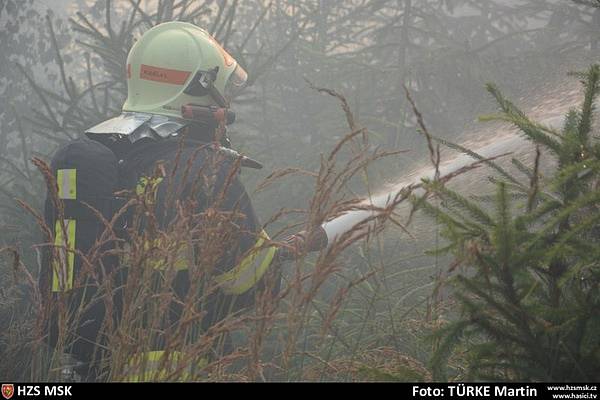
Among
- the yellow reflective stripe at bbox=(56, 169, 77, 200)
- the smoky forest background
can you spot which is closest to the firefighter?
the yellow reflective stripe at bbox=(56, 169, 77, 200)

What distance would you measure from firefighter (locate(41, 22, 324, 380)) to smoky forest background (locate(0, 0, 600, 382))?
0.20 metres

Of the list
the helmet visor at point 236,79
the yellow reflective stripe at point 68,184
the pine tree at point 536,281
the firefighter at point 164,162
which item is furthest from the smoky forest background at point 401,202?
the helmet visor at point 236,79

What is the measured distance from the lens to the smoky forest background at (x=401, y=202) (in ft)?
6.89

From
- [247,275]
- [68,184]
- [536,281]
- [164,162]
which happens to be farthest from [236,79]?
[536,281]

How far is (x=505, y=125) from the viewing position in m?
6.91

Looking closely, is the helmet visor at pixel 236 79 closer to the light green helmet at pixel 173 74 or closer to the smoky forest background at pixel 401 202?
the light green helmet at pixel 173 74

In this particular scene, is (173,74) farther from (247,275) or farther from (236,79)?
(247,275)

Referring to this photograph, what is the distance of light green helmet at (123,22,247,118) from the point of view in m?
3.96

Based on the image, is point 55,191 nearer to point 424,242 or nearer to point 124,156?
point 124,156

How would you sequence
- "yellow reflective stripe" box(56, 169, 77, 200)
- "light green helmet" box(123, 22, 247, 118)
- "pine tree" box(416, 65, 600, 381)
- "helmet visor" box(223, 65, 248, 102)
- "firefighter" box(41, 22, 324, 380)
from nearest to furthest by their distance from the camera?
"pine tree" box(416, 65, 600, 381) → "firefighter" box(41, 22, 324, 380) → "yellow reflective stripe" box(56, 169, 77, 200) → "light green helmet" box(123, 22, 247, 118) → "helmet visor" box(223, 65, 248, 102)
